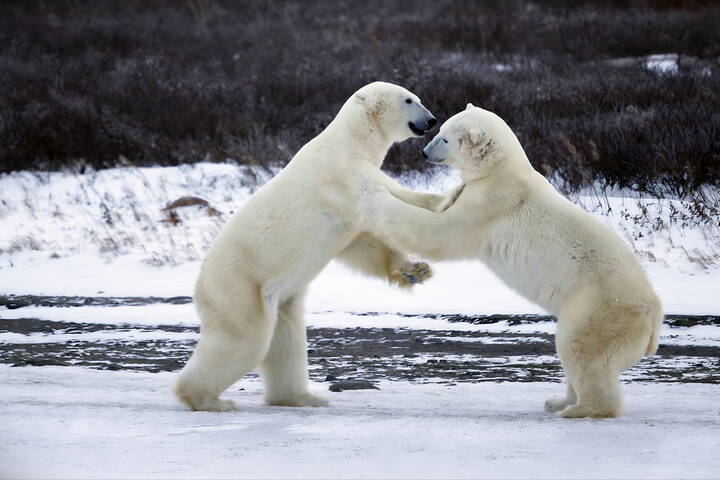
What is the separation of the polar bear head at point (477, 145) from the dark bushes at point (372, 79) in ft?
14.6

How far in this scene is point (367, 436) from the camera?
10.9 feet

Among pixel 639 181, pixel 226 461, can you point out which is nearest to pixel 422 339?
pixel 226 461

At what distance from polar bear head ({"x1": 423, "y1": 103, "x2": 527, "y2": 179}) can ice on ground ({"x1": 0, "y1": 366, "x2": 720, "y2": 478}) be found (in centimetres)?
97

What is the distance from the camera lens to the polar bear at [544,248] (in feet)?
11.6

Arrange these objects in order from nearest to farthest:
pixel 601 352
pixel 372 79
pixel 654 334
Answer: pixel 601 352 < pixel 654 334 < pixel 372 79

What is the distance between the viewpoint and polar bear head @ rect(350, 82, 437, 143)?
4.25m

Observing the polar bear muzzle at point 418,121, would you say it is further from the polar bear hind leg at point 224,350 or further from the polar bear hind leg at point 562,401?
the polar bear hind leg at point 562,401

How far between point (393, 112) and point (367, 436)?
156 cm

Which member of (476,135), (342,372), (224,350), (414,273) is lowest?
(342,372)

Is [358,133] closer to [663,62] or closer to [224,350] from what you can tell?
[224,350]

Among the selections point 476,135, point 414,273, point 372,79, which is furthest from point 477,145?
point 372,79

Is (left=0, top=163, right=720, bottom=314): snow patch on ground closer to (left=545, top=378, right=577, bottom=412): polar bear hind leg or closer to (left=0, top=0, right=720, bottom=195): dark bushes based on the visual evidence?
(left=0, top=0, right=720, bottom=195): dark bushes

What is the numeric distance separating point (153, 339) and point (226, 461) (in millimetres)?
2783

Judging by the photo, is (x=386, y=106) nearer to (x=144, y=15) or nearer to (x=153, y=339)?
(x=153, y=339)
